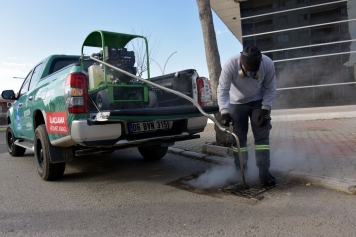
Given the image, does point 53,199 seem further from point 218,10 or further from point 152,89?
point 218,10

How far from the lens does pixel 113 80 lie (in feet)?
14.1

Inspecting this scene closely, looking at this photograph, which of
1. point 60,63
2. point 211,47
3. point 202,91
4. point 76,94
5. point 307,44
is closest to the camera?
point 76,94

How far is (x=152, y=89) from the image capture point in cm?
485

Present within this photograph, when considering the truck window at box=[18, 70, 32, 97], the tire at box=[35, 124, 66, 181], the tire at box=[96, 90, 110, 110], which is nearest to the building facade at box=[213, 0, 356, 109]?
the truck window at box=[18, 70, 32, 97]

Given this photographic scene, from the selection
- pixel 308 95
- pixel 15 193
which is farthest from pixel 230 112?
pixel 308 95

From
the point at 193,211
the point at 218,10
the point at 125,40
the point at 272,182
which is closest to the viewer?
the point at 193,211

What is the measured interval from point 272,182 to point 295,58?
1127cm

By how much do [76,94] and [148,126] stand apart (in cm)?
101

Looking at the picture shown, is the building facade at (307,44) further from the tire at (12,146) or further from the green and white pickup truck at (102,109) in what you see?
the tire at (12,146)

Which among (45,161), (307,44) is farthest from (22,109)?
(307,44)

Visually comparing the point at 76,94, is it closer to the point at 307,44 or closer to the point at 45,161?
the point at 45,161

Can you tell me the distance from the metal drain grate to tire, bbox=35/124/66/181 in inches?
94.7

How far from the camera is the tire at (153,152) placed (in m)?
5.49

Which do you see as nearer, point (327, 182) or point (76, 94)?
point (327, 182)
